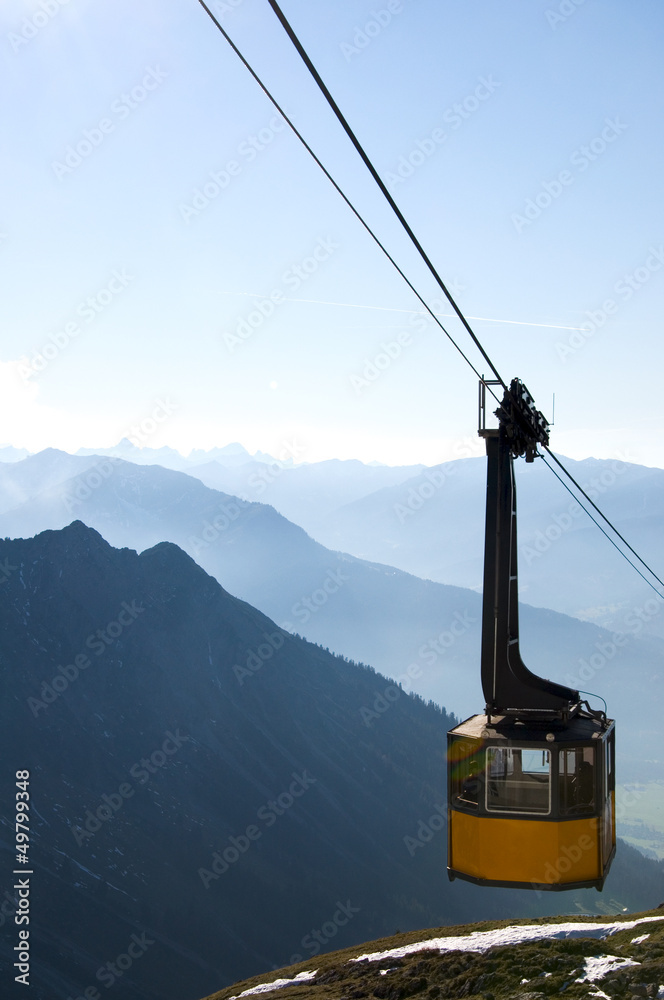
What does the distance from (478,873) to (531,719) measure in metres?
3.36

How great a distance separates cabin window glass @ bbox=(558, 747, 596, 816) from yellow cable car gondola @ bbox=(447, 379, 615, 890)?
20mm

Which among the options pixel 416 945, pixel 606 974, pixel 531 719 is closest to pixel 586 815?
pixel 531 719

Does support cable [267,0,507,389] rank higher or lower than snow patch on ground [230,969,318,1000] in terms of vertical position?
higher

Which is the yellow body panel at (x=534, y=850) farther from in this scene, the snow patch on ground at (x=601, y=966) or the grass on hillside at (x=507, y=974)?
the snow patch on ground at (x=601, y=966)

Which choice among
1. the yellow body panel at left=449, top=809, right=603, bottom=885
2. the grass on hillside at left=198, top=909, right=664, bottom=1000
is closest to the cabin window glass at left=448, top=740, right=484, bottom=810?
the yellow body panel at left=449, top=809, right=603, bottom=885

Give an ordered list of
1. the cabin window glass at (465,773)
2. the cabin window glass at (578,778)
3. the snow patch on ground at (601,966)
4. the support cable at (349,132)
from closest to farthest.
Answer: the support cable at (349,132)
the cabin window glass at (578,778)
the cabin window glass at (465,773)
the snow patch on ground at (601,966)

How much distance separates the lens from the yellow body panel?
1504 cm

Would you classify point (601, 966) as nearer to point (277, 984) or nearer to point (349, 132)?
point (277, 984)

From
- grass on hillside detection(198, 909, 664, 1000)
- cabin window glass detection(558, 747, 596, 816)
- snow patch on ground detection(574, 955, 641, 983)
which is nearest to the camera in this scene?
cabin window glass detection(558, 747, 596, 816)

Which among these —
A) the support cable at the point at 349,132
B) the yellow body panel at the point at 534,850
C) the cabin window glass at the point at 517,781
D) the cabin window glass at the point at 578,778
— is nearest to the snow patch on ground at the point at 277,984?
the yellow body panel at the point at 534,850

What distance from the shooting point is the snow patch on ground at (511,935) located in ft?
139

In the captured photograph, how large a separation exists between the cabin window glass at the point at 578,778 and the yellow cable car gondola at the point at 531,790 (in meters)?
0.02

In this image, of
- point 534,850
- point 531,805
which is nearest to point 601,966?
point 534,850

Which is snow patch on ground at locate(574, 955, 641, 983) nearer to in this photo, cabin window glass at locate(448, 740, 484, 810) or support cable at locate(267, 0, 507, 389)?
cabin window glass at locate(448, 740, 484, 810)
